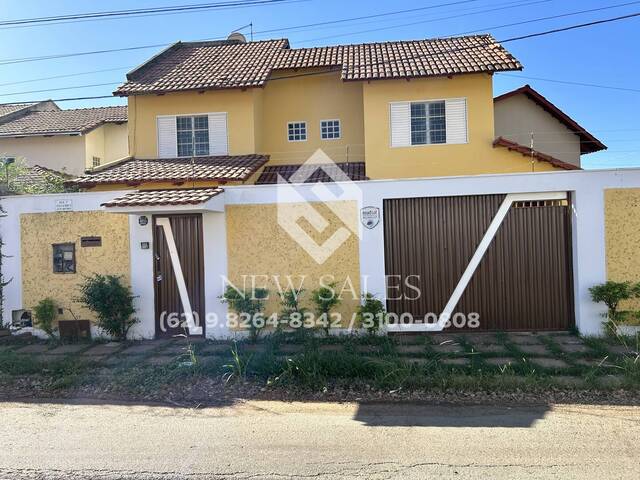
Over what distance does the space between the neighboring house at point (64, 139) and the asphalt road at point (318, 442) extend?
60.0 ft

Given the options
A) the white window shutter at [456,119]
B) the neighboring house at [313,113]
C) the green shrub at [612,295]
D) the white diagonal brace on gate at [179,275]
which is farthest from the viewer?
the white window shutter at [456,119]

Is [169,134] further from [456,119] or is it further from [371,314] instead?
[371,314]

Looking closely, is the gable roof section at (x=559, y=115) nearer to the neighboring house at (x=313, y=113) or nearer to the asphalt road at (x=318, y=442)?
the neighboring house at (x=313, y=113)

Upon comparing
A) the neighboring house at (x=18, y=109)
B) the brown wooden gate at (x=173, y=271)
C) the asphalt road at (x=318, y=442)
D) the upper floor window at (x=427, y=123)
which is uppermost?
the neighboring house at (x=18, y=109)

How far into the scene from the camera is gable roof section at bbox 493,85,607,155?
15.3 m

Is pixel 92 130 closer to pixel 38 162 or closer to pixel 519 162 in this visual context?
pixel 38 162

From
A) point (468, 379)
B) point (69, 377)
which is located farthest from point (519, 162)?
point (69, 377)

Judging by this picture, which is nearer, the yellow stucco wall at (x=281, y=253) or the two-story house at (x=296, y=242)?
the two-story house at (x=296, y=242)

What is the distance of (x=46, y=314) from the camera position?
8492 millimetres

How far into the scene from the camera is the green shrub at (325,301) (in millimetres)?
8062

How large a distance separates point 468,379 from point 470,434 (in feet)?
4.36

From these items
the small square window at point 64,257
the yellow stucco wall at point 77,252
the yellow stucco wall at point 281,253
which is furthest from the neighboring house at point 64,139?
the yellow stucco wall at point 281,253

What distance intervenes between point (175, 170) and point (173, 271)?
425 cm

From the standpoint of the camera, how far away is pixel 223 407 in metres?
5.55
